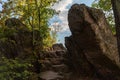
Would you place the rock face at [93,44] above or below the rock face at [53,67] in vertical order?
above

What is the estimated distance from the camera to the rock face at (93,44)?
70.1 ft

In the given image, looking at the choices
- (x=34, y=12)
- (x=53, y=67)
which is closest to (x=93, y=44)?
(x=53, y=67)

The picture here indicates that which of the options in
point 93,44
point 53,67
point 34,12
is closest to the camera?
point 93,44

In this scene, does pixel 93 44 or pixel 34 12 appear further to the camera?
pixel 34 12

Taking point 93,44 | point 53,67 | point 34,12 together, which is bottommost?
point 53,67

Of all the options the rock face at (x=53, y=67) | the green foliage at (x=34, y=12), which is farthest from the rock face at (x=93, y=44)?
the green foliage at (x=34, y=12)

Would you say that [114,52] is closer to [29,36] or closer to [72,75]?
[72,75]

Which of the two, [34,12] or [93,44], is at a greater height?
[34,12]

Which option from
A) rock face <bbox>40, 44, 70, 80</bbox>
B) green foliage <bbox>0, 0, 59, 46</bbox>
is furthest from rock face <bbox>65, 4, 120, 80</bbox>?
green foliage <bbox>0, 0, 59, 46</bbox>

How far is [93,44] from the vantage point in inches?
848

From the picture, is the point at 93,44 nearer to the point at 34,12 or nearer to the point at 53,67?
the point at 53,67

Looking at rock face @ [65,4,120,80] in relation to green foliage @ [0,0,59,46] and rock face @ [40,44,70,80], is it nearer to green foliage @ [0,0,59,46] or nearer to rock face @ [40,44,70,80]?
rock face @ [40,44,70,80]

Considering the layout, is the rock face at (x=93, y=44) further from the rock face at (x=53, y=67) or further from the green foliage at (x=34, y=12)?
the green foliage at (x=34, y=12)

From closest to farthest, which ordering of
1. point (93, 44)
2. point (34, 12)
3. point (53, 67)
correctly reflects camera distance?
point (93, 44)
point (53, 67)
point (34, 12)
